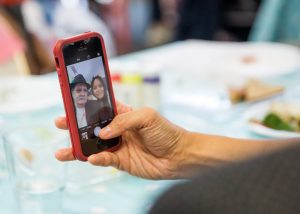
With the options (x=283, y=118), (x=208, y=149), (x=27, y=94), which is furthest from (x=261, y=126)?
(x=27, y=94)

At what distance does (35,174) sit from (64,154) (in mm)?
78

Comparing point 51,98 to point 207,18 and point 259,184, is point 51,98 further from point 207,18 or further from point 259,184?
point 207,18

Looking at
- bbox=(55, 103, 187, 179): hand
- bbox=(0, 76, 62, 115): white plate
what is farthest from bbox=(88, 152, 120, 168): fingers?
bbox=(0, 76, 62, 115): white plate

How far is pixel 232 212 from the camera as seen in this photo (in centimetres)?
38

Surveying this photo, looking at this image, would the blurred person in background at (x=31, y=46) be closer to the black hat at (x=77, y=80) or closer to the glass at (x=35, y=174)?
the glass at (x=35, y=174)

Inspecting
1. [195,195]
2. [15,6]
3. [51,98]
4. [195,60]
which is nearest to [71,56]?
[195,195]

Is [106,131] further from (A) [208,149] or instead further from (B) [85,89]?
(A) [208,149]

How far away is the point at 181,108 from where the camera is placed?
1.47 metres

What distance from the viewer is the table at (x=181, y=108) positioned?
1.01 meters

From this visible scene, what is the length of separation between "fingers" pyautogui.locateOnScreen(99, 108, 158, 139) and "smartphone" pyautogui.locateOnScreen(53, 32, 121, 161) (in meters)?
0.01

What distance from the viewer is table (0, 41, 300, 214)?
1011mm

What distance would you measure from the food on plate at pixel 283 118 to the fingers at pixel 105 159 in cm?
46

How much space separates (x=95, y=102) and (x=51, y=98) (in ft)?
2.17

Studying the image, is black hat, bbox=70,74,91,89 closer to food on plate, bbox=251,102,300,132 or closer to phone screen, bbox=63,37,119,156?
phone screen, bbox=63,37,119,156
